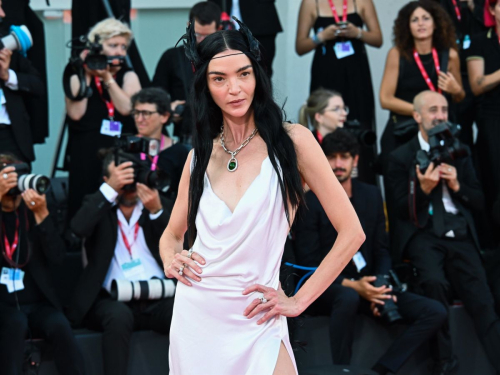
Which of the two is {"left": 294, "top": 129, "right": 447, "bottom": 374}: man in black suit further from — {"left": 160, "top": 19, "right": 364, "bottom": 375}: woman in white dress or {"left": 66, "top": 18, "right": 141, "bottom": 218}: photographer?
{"left": 160, "top": 19, "right": 364, "bottom": 375}: woman in white dress

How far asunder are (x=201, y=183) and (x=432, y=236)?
291cm

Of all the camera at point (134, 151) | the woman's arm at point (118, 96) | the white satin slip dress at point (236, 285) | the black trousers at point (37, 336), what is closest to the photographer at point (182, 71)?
the woman's arm at point (118, 96)

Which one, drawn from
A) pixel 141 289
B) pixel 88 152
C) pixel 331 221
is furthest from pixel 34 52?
pixel 331 221

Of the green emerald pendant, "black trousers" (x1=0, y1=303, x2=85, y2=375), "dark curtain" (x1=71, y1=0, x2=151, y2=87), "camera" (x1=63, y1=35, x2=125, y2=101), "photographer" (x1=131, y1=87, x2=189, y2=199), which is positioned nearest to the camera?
the green emerald pendant

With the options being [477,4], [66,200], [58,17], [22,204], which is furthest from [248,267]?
[58,17]

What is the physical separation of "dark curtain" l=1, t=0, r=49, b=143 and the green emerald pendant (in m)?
3.23

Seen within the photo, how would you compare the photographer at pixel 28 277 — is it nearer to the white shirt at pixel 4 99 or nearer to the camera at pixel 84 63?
the white shirt at pixel 4 99

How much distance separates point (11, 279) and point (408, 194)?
2430 millimetres

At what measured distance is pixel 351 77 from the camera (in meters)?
6.36

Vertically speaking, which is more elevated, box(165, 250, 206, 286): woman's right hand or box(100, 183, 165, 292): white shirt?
box(165, 250, 206, 286): woman's right hand

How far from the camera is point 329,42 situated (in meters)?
6.32

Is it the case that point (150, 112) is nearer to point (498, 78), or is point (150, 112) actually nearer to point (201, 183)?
point (498, 78)

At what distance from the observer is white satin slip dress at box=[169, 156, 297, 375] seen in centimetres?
253

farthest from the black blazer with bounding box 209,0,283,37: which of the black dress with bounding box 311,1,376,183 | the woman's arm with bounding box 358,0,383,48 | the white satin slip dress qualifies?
the white satin slip dress
